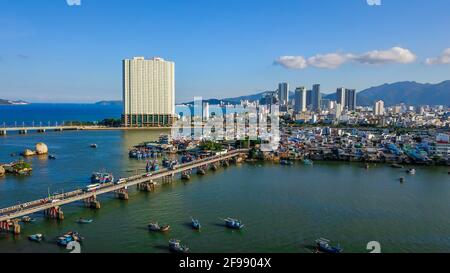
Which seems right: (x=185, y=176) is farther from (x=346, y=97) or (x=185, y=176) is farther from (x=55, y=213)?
(x=346, y=97)

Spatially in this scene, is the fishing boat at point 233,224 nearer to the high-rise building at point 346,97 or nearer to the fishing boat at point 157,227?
the fishing boat at point 157,227

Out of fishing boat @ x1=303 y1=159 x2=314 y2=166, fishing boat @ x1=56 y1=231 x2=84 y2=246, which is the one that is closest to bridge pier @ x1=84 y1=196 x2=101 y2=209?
fishing boat @ x1=56 y1=231 x2=84 y2=246

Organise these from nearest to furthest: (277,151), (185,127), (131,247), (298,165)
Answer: (131,247) → (298,165) → (277,151) → (185,127)

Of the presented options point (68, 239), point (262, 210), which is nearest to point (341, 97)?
point (262, 210)

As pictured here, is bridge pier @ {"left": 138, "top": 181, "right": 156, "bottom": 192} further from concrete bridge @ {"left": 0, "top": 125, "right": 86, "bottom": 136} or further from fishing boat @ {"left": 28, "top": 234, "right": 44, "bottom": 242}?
concrete bridge @ {"left": 0, "top": 125, "right": 86, "bottom": 136}

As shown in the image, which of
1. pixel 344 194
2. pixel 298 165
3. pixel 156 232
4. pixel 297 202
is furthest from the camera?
pixel 298 165

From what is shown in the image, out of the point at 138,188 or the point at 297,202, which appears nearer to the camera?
the point at 297,202

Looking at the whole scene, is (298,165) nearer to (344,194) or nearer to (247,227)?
(344,194)
